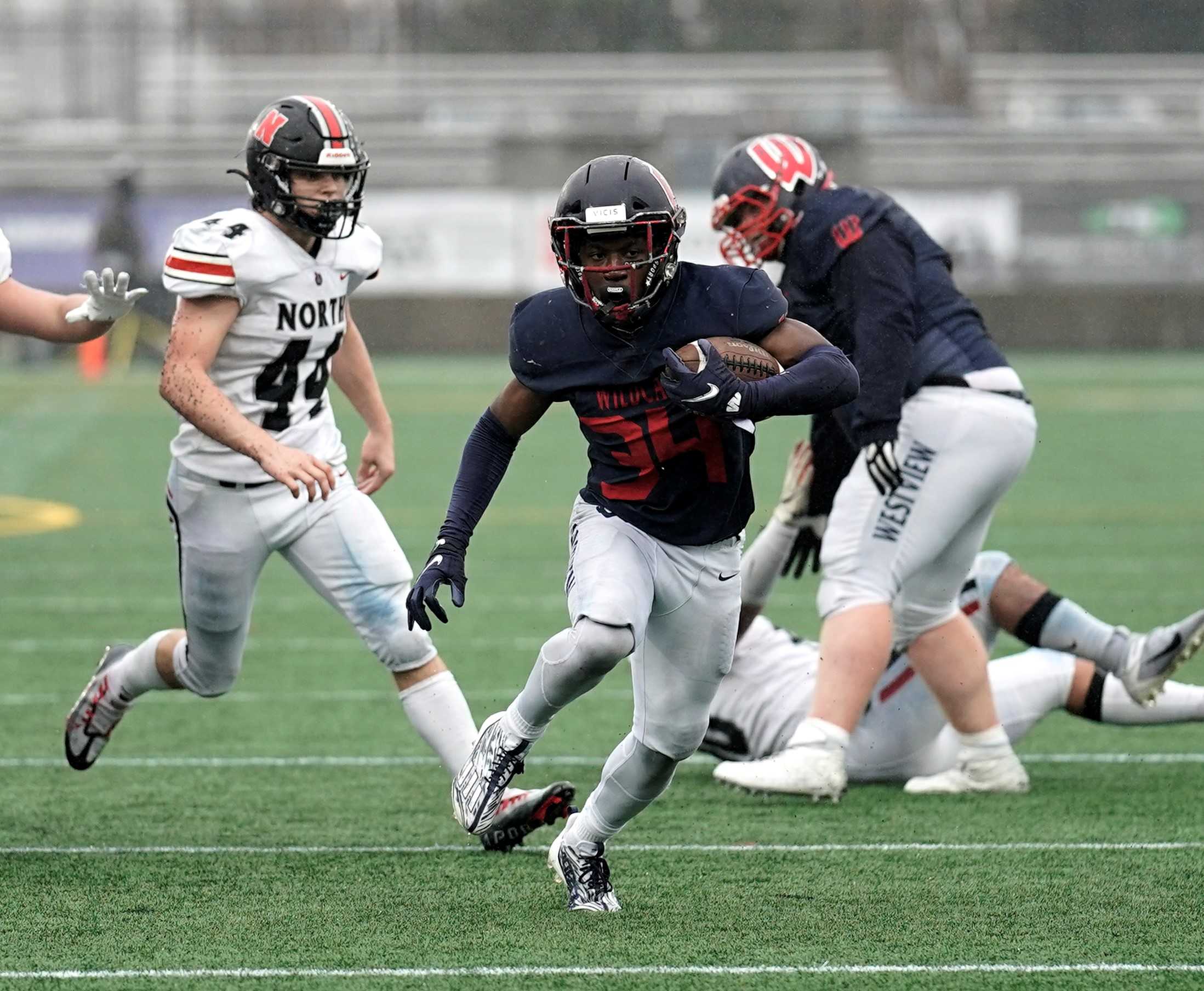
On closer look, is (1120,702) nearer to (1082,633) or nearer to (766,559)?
(1082,633)

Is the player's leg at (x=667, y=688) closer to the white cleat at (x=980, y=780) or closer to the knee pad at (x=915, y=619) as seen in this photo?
the knee pad at (x=915, y=619)

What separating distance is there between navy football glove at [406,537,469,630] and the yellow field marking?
7.05 metres

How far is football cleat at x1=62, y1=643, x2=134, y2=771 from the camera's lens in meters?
4.99

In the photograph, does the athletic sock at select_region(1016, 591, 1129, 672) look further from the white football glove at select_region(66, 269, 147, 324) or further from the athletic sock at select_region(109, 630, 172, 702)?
the white football glove at select_region(66, 269, 147, 324)

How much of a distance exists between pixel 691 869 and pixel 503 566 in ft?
16.7

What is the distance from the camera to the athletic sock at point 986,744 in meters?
5.04

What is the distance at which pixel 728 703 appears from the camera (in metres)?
5.30

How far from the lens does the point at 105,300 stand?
14.7 ft

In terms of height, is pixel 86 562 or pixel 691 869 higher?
pixel 691 869

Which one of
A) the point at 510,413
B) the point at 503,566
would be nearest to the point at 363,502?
the point at 510,413

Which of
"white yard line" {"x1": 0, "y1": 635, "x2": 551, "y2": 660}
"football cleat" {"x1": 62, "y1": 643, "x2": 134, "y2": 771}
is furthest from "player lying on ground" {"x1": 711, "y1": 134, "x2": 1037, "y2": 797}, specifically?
"white yard line" {"x1": 0, "y1": 635, "x2": 551, "y2": 660}

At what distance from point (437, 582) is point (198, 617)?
110 cm

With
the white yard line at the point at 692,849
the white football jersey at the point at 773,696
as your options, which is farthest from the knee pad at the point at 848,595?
the white yard line at the point at 692,849

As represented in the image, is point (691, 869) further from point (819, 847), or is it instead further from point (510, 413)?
point (510, 413)
